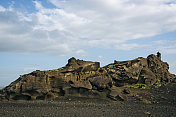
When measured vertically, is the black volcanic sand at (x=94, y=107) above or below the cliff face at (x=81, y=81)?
below

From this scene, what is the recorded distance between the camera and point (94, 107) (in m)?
28.3

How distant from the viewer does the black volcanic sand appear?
22.9 m

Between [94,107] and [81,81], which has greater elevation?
[81,81]

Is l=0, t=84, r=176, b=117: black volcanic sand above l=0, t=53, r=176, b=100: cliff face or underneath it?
underneath

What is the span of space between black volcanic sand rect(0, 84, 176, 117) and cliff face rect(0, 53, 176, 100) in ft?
7.94

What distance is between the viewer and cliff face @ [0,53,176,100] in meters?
34.5

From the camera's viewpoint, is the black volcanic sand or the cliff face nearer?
the black volcanic sand

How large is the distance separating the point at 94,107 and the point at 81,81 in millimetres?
10447

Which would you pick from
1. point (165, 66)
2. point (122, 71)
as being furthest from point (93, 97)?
point (165, 66)

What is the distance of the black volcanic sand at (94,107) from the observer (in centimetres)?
2291

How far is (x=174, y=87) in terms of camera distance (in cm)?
4425

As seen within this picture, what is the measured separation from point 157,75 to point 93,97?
76.4 feet

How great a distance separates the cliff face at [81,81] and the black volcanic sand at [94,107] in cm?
242

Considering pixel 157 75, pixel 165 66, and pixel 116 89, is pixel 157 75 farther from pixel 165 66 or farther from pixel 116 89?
pixel 116 89
